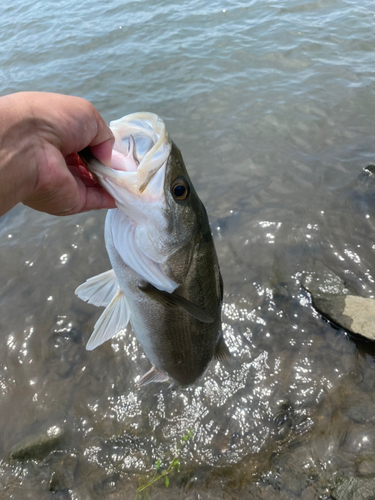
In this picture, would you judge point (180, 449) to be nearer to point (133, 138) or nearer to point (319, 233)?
point (133, 138)

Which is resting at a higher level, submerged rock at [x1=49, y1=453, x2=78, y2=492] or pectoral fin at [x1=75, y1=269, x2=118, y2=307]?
pectoral fin at [x1=75, y1=269, x2=118, y2=307]

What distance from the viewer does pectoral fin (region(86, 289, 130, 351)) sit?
8.00 feet

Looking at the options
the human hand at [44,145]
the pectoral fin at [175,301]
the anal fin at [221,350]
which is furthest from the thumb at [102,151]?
the anal fin at [221,350]

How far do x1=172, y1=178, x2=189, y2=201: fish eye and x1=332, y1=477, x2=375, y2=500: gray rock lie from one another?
2781mm

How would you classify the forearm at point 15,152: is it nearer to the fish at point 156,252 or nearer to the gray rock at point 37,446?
the fish at point 156,252

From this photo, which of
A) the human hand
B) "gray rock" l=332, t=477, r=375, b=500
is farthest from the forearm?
"gray rock" l=332, t=477, r=375, b=500

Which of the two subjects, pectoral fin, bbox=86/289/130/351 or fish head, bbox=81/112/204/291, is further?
pectoral fin, bbox=86/289/130/351

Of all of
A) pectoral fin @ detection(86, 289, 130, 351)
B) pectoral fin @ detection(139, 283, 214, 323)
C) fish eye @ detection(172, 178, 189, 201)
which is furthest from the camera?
pectoral fin @ detection(86, 289, 130, 351)

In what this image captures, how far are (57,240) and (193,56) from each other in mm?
7244

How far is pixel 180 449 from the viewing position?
343cm

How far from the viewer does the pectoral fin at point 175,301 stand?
206cm

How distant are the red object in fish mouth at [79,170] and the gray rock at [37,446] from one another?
2925 millimetres

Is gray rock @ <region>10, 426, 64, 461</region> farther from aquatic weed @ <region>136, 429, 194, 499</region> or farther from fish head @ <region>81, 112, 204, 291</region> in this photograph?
fish head @ <region>81, 112, 204, 291</region>

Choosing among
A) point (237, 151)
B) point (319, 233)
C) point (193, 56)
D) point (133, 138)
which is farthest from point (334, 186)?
point (193, 56)
